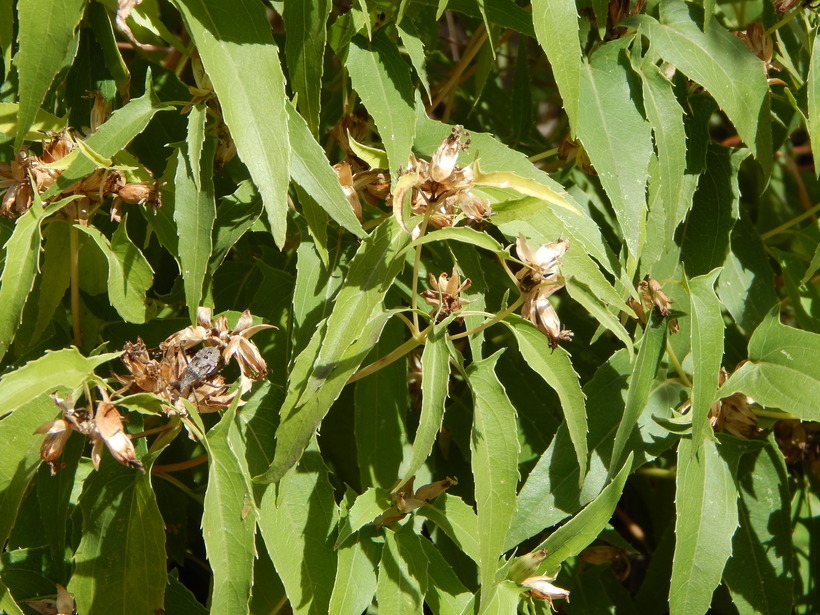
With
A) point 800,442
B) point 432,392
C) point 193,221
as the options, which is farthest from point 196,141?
point 800,442

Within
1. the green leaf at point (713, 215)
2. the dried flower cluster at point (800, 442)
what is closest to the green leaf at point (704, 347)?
the green leaf at point (713, 215)

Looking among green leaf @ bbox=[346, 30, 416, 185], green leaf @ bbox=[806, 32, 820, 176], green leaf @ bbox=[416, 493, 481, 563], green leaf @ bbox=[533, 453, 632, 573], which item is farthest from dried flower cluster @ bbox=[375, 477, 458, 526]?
green leaf @ bbox=[806, 32, 820, 176]

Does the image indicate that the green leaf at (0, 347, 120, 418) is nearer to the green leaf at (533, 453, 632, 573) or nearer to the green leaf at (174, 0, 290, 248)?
the green leaf at (174, 0, 290, 248)

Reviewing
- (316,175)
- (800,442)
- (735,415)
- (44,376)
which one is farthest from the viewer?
(800,442)

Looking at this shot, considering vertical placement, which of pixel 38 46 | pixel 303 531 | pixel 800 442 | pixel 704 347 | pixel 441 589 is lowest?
pixel 800 442

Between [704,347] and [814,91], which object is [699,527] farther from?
[814,91]

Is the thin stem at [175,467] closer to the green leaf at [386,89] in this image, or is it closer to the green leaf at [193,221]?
the green leaf at [193,221]
